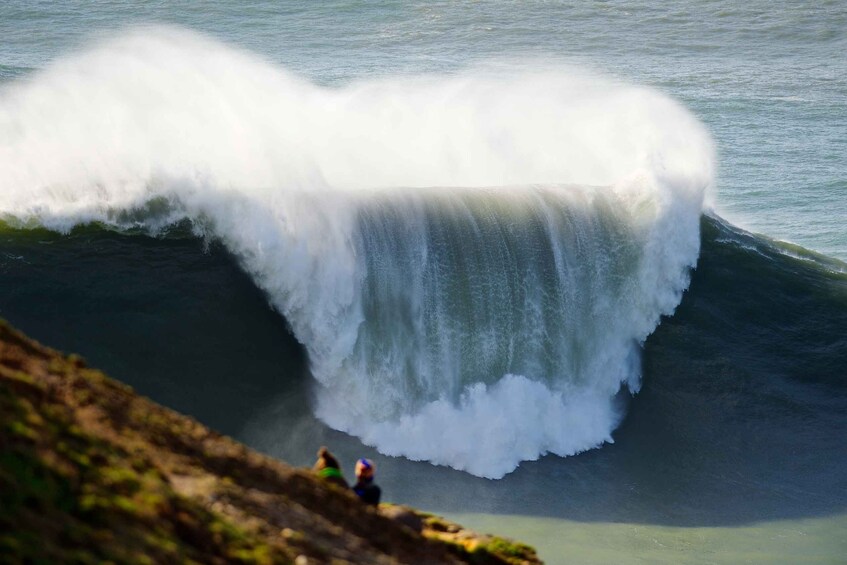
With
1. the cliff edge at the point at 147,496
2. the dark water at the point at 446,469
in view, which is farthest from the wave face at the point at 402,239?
the cliff edge at the point at 147,496

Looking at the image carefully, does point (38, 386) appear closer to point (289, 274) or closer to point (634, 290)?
point (289, 274)

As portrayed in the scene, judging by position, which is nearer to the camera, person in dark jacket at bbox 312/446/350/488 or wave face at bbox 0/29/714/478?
person in dark jacket at bbox 312/446/350/488

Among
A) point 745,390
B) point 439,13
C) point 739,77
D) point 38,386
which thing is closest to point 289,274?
point 745,390

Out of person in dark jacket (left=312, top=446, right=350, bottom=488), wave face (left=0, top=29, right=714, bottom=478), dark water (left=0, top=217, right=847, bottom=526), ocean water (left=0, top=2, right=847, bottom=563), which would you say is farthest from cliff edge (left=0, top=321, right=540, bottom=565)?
wave face (left=0, top=29, right=714, bottom=478)

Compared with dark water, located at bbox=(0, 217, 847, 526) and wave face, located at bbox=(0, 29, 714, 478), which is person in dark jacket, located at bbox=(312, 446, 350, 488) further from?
wave face, located at bbox=(0, 29, 714, 478)

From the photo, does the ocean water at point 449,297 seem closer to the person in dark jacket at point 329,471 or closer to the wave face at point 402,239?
the wave face at point 402,239

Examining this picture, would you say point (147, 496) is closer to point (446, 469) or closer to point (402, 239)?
point (446, 469)
